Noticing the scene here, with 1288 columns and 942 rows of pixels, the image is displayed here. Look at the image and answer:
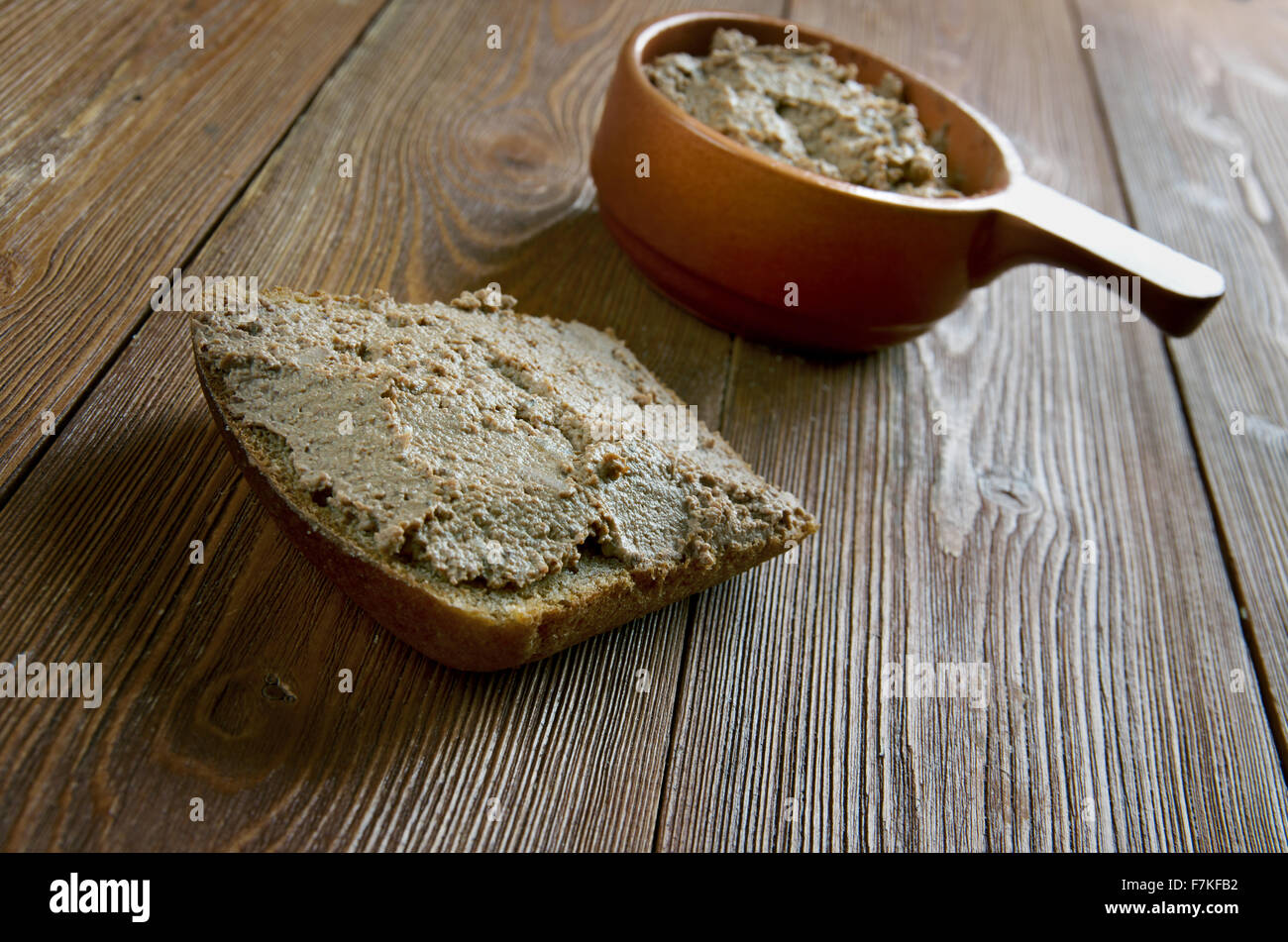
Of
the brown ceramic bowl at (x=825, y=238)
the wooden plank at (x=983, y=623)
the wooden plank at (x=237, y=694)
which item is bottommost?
the wooden plank at (x=237, y=694)

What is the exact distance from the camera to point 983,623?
1173mm

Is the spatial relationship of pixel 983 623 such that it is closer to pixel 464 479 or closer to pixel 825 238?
pixel 825 238

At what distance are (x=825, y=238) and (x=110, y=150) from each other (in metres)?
0.95

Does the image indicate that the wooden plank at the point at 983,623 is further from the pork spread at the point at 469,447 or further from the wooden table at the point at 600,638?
the pork spread at the point at 469,447

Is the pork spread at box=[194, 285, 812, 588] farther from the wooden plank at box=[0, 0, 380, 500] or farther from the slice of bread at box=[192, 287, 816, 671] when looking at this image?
the wooden plank at box=[0, 0, 380, 500]

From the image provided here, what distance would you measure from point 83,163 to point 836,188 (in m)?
0.96

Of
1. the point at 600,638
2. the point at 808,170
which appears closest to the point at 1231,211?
the point at 808,170

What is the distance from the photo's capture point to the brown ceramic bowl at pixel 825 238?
1.25 m

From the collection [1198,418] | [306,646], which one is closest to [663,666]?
[306,646]

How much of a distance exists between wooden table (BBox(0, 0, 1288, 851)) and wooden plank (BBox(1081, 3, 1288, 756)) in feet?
0.04

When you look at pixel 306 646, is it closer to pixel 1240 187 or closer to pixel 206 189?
pixel 206 189

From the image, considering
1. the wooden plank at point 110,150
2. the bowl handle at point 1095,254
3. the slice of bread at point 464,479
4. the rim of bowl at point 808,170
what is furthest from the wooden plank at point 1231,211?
the wooden plank at point 110,150

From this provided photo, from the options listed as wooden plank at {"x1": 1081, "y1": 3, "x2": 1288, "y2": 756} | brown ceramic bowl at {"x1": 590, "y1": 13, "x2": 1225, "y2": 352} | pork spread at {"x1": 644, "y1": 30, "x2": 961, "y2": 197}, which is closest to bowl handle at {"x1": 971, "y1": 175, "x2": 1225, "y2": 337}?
brown ceramic bowl at {"x1": 590, "y1": 13, "x2": 1225, "y2": 352}

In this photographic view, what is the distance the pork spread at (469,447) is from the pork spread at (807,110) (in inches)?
18.5
